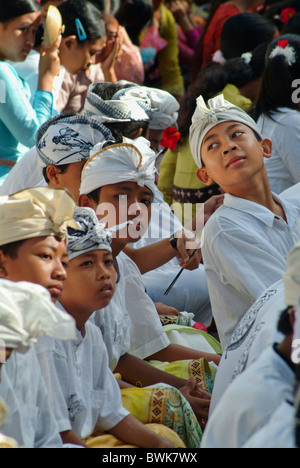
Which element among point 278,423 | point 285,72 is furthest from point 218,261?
point 285,72

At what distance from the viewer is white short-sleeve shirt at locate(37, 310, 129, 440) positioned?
2.28 metres

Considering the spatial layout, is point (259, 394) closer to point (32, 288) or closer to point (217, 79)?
point (32, 288)

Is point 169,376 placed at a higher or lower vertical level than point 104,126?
lower

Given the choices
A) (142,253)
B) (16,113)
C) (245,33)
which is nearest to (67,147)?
(142,253)

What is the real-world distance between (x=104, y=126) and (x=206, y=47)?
3.39 metres

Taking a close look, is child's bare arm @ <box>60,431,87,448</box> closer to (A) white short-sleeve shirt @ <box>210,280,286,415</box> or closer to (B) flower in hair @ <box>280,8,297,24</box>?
(A) white short-sleeve shirt @ <box>210,280,286,415</box>

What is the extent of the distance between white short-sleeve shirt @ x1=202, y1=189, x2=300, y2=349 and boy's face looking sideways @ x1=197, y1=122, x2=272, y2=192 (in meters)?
0.10

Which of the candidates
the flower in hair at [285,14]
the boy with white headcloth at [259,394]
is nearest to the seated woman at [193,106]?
the flower in hair at [285,14]

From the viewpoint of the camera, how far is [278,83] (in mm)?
4223

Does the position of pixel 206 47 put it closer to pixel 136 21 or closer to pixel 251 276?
pixel 136 21

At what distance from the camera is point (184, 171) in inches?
188

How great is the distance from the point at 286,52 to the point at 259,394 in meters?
3.04

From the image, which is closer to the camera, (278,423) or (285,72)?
(278,423)

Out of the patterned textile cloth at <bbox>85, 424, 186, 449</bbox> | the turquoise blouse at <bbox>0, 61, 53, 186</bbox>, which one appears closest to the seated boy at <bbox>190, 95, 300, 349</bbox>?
the patterned textile cloth at <bbox>85, 424, 186, 449</bbox>
